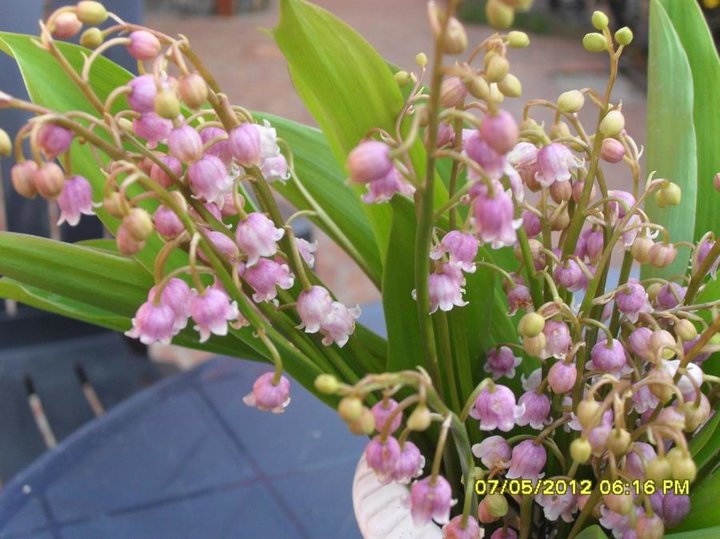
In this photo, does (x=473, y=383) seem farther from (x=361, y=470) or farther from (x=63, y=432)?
(x=63, y=432)

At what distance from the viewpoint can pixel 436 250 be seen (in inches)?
15.1

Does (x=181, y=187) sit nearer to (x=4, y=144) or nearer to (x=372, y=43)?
(x=4, y=144)

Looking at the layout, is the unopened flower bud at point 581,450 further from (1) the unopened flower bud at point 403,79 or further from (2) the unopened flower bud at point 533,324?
(1) the unopened flower bud at point 403,79

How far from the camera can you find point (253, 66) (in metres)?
4.07

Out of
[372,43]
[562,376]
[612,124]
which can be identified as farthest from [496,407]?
[372,43]

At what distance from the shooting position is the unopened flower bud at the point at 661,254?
392 mm

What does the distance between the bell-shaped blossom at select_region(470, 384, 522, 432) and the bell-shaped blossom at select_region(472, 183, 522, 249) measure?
0.09 metres

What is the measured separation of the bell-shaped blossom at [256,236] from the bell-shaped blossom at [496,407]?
0.11 m

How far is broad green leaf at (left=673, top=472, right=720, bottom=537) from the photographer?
1.28 ft

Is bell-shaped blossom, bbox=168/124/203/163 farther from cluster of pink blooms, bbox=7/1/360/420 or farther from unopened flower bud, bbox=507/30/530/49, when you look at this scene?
unopened flower bud, bbox=507/30/530/49

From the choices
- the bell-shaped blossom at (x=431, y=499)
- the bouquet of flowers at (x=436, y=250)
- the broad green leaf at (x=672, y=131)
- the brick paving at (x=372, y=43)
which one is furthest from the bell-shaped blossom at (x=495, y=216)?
the brick paving at (x=372, y=43)

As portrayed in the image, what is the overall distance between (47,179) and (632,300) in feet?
0.84

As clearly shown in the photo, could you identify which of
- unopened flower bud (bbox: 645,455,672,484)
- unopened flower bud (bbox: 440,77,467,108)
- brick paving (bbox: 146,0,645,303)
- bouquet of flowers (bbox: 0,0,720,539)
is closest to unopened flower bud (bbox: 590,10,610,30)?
bouquet of flowers (bbox: 0,0,720,539)

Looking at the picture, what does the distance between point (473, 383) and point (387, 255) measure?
0.37 ft
